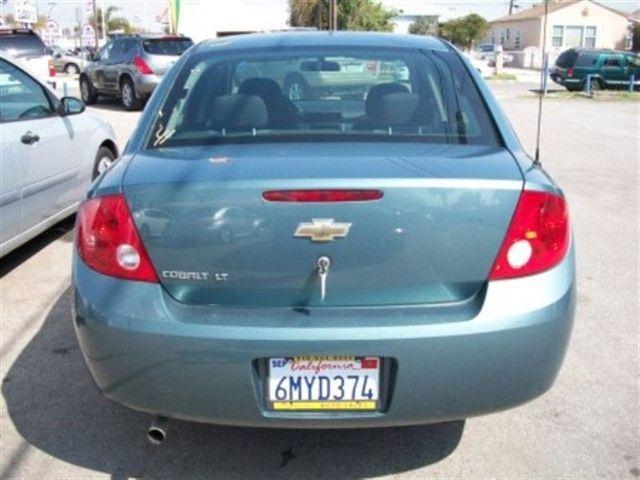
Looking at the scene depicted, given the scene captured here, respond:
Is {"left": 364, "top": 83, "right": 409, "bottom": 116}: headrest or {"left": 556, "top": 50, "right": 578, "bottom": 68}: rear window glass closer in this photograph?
{"left": 364, "top": 83, "right": 409, "bottom": 116}: headrest

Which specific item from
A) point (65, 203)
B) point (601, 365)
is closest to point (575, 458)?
point (601, 365)

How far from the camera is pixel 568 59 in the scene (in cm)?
2966

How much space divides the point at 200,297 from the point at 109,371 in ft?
1.32

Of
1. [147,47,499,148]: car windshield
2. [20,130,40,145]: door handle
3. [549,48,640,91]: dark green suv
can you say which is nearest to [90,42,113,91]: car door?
[20,130,40,145]: door handle

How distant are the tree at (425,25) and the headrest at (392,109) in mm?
56498

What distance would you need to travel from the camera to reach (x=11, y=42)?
1700cm

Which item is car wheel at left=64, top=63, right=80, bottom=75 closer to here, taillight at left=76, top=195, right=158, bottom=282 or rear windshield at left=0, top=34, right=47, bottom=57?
rear windshield at left=0, top=34, right=47, bottom=57

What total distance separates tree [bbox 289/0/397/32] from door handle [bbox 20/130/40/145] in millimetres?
36087

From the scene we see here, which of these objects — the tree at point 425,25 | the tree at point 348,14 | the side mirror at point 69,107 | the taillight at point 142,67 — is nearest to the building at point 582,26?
the tree at point 425,25

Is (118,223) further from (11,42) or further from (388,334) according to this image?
(11,42)

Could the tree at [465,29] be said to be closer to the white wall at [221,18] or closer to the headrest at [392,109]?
the white wall at [221,18]

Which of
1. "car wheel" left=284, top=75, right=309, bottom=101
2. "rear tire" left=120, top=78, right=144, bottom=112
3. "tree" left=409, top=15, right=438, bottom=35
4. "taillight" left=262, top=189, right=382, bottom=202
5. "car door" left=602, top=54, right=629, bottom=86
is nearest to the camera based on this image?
"taillight" left=262, top=189, right=382, bottom=202

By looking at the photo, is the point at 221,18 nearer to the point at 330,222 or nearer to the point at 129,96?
the point at 129,96

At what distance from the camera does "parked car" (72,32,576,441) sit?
2.38m
